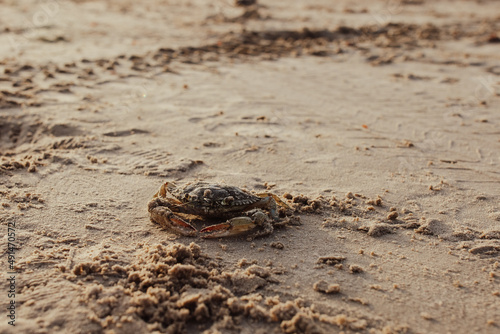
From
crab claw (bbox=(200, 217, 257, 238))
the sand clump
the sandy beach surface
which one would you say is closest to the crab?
crab claw (bbox=(200, 217, 257, 238))

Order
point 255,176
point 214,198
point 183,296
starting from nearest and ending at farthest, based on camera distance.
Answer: point 183,296 < point 214,198 < point 255,176

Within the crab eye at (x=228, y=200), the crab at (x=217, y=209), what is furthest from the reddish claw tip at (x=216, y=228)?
the crab eye at (x=228, y=200)

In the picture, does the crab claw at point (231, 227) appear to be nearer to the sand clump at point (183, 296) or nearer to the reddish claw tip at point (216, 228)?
the reddish claw tip at point (216, 228)

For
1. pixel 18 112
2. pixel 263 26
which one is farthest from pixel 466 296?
pixel 263 26

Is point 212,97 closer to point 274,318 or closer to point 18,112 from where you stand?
point 18,112

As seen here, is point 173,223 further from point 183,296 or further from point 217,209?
point 183,296

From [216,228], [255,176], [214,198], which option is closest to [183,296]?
[216,228]
